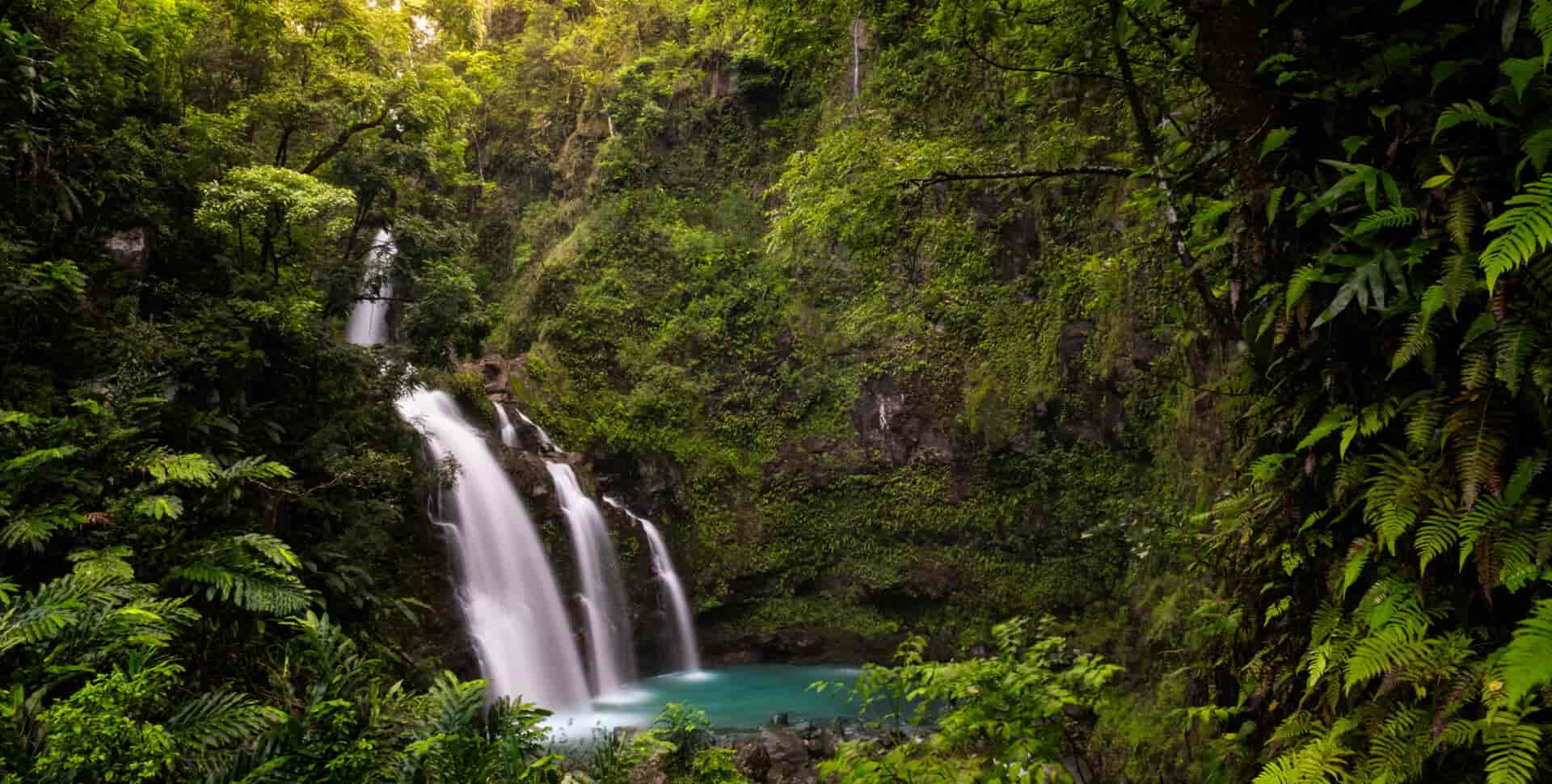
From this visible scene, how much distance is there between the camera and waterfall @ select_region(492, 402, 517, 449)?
14.0 m

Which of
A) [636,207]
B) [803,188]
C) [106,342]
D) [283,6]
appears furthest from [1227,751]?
[636,207]

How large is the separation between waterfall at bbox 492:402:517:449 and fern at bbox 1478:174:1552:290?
1362 centimetres

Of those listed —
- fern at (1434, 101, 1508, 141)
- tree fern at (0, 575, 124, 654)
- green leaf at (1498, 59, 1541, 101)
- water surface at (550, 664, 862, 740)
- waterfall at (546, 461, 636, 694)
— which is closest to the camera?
green leaf at (1498, 59, 1541, 101)

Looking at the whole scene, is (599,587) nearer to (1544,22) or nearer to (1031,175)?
(1031,175)

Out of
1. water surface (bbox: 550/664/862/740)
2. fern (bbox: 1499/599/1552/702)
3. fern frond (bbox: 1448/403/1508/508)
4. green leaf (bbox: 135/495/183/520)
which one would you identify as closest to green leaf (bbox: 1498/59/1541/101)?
fern frond (bbox: 1448/403/1508/508)

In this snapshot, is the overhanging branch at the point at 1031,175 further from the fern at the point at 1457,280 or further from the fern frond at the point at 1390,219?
the fern at the point at 1457,280

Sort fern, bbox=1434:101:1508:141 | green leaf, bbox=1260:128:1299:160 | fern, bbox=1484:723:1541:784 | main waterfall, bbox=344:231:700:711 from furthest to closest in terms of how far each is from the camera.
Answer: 1. main waterfall, bbox=344:231:700:711
2. green leaf, bbox=1260:128:1299:160
3. fern, bbox=1434:101:1508:141
4. fern, bbox=1484:723:1541:784

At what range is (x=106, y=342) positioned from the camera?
6074mm

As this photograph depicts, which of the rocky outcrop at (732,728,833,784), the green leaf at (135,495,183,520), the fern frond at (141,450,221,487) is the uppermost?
the fern frond at (141,450,221,487)

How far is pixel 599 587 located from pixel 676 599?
70.0 inches

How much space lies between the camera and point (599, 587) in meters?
13.6

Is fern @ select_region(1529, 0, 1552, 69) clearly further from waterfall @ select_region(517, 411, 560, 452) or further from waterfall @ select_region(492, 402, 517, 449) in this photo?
waterfall @ select_region(517, 411, 560, 452)

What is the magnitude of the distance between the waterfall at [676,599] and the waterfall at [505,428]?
2.03m

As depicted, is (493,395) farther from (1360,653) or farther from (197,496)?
(1360,653)
